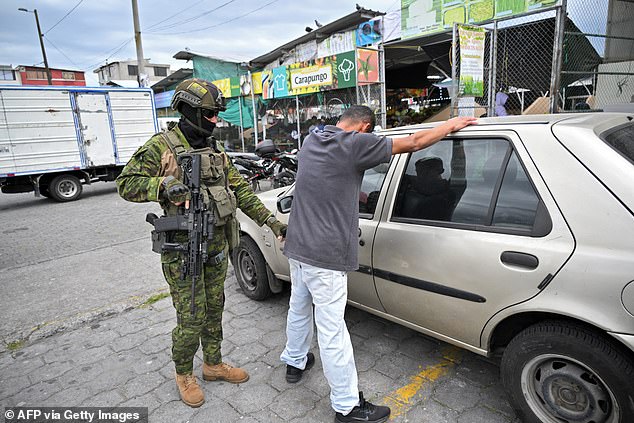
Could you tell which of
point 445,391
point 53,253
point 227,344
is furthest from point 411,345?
point 53,253

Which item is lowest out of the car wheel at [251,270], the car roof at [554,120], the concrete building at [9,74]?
the car wheel at [251,270]

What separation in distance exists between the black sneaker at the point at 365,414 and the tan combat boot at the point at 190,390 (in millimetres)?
857

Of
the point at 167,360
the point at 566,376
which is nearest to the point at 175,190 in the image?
the point at 167,360

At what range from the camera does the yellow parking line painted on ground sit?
7.93 feet

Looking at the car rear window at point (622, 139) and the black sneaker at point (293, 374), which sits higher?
the car rear window at point (622, 139)

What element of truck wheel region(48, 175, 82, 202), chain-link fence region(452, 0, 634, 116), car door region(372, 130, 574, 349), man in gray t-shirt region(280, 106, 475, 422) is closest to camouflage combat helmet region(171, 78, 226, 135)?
man in gray t-shirt region(280, 106, 475, 422)

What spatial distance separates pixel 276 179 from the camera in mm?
8742

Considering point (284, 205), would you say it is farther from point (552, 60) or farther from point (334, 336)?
point (552, 60)

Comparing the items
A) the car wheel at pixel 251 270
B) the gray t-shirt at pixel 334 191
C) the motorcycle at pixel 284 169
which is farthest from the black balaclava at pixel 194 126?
the motorcycle at pixel 284 169

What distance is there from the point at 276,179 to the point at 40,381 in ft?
20.5

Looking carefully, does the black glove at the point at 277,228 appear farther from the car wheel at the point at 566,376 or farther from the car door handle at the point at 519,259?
the car wheel at the point at 566,376

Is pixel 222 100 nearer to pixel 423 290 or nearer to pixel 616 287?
pixel 423 290

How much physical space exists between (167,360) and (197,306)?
858mm

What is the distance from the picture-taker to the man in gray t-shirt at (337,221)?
7.00 ft
